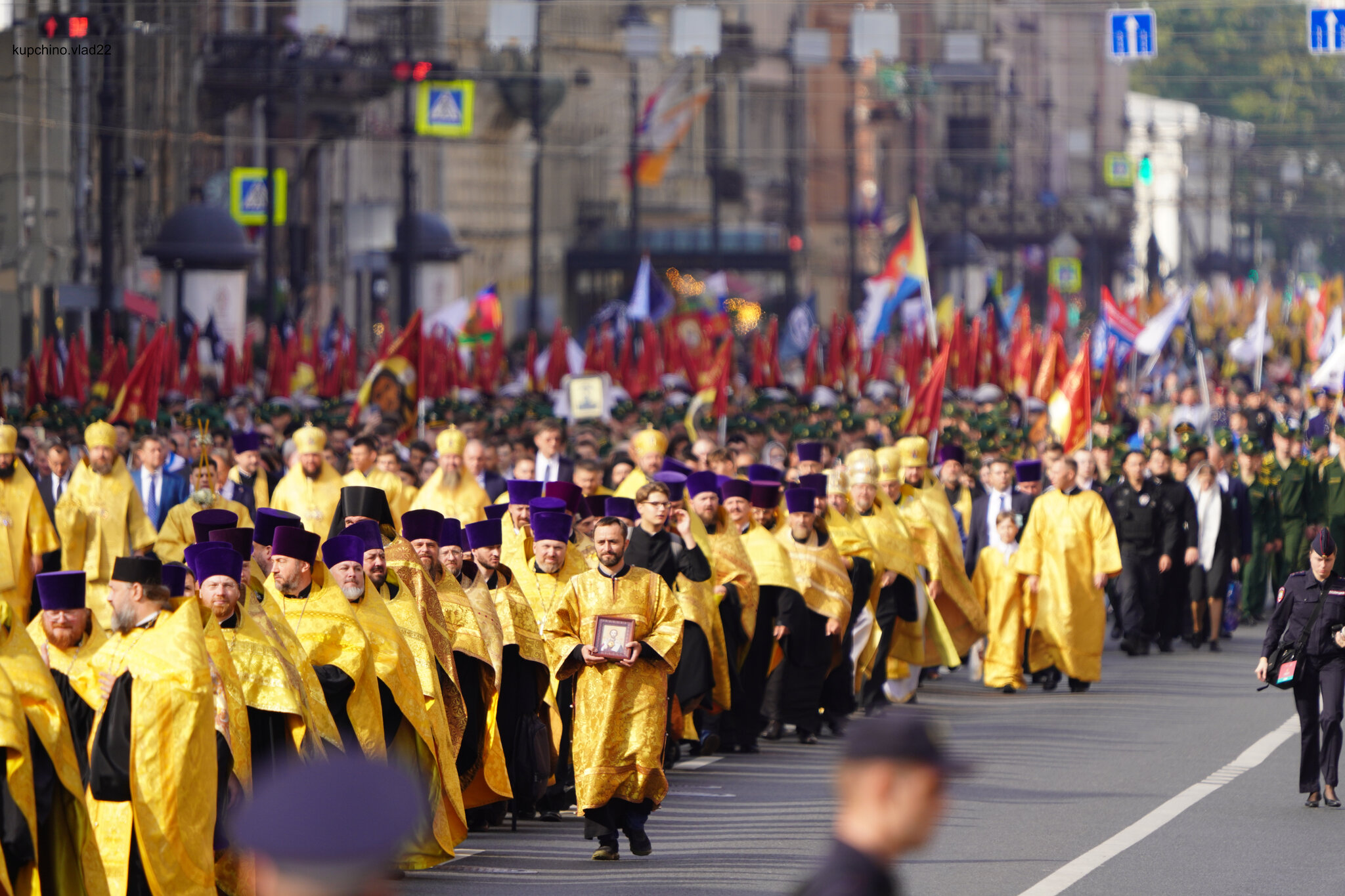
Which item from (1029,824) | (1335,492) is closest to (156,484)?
(1029,824)

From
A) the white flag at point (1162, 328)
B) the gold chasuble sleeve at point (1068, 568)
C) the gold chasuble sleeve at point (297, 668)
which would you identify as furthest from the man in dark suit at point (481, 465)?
the white flag at point (1162, 328)

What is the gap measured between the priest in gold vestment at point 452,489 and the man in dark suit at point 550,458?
144 centimetres

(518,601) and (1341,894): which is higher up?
(518,601)

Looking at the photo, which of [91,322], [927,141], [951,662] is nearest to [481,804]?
[951,662]

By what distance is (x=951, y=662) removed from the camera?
16.4m

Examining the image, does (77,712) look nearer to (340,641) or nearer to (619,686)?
(340,641)

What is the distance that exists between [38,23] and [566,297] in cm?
3386

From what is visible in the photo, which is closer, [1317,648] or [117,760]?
[117,760]

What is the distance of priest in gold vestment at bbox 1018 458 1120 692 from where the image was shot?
17.0 meters

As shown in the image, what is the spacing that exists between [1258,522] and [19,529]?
11.1 metres

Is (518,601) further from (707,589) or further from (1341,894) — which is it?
(1341,894)

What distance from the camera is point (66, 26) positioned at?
25500 mm

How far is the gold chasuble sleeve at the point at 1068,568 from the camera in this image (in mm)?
17000

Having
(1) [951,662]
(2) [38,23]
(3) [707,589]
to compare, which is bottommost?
(1) [951,662]
